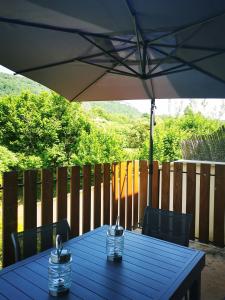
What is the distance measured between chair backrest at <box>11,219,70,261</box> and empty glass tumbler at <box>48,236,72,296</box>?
1.89 feet

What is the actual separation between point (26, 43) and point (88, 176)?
178 cm

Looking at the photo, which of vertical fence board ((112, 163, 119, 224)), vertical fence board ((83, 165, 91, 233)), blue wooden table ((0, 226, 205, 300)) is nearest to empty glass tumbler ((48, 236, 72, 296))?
blue wooden table ((0, 226, 205, 300))

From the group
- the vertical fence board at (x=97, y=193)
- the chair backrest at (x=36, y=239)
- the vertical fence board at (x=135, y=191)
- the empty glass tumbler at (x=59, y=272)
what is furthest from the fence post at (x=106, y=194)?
the empty glass tumbler at (x=59, y=272)

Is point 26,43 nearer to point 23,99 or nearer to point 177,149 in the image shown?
point 177,149

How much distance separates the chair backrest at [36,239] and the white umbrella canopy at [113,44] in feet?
4.95

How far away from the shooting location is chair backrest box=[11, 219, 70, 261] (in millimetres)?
1929

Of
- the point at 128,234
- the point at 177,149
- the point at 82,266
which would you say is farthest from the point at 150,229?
the point at 177,149

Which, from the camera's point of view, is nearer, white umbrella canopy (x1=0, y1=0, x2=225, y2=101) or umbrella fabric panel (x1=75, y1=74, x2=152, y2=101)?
white umbrella canopy (x1=0, y1=0, x2=225, y2=101)

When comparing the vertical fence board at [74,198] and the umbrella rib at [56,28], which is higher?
the umbrella rib at [56,28]

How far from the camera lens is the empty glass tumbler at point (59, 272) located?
1429mm

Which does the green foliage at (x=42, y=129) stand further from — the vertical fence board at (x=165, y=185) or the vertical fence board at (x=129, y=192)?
the vertical fence board at (x=165, y=185)

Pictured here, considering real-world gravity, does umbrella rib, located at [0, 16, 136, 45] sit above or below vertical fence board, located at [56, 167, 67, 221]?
above

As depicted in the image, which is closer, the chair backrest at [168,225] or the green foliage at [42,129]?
the chair backrest at [168,225]

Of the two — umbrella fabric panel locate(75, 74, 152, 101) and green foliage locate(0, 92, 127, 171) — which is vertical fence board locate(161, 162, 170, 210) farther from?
green foliage locate(0, 92, 127, 171)
